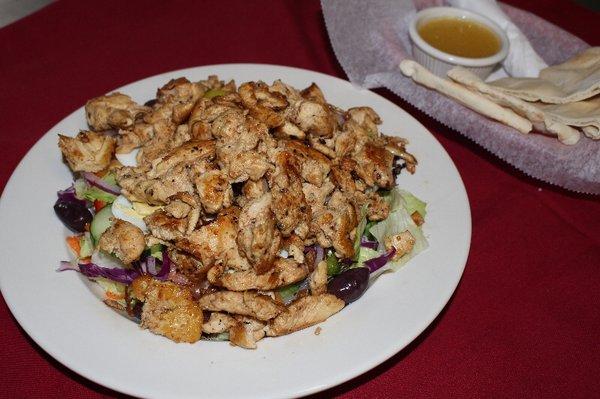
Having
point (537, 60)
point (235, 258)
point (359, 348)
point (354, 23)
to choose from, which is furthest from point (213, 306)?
point (537, 60)

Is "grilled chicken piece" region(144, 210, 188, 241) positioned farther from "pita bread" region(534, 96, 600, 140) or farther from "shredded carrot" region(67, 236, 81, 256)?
"pita bread" region(534, 96, 600, 140)

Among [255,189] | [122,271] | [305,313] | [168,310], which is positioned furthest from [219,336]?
[255,189]

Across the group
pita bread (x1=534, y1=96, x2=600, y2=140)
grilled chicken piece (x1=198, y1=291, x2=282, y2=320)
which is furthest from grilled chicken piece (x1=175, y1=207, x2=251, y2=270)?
pita bread (x1=534, y1=96, x2=600, y2=140)

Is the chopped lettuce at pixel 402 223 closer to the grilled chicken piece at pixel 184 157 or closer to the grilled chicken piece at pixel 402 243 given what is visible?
the grilled chicken piece at pixel 402 243

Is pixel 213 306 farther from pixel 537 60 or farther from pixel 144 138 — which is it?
pixel 537 60

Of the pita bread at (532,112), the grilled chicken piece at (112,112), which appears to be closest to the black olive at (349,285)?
the grilled chicken piece at (112,112)

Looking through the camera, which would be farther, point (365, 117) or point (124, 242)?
point (365, 117)

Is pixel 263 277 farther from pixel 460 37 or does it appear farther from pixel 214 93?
pixel 460 37
